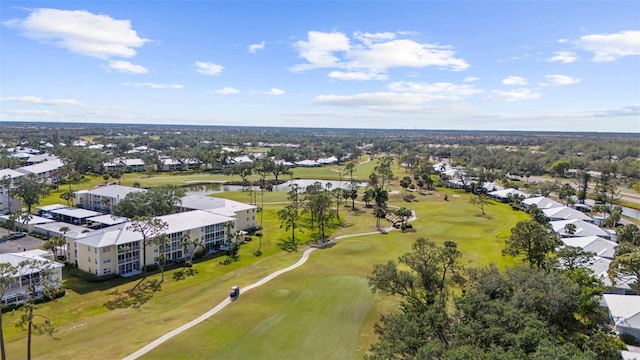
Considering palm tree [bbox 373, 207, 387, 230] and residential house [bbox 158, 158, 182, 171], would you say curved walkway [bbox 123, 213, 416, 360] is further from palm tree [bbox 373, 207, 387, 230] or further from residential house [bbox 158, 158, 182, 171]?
residential house [bbox 158, 158, 182, 171]

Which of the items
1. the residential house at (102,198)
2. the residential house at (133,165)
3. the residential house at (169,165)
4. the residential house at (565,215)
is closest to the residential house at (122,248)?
the residential house at (102,198)

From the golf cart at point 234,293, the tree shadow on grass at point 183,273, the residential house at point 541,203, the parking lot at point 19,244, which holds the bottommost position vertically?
the tree shadow on grass at point 183,273

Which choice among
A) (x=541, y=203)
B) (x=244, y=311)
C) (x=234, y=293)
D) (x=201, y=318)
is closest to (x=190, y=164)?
(x=541, y=203)

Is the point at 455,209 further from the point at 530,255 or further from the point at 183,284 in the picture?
the point at 183,284

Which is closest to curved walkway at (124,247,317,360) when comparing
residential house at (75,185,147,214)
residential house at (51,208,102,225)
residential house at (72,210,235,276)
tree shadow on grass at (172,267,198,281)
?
tree shadow on grass at (172,267,198,281)

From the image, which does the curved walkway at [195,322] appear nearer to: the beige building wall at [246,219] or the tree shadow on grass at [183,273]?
the tree shadow on grass at [183,273]
